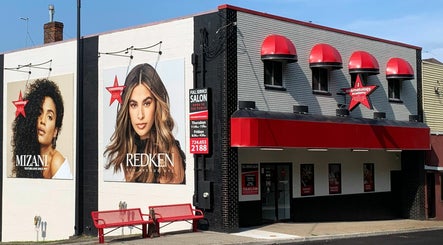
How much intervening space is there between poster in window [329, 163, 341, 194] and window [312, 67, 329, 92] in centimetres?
328

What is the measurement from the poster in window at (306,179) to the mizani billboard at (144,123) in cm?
496

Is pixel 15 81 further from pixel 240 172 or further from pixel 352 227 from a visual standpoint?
pixel 352 227

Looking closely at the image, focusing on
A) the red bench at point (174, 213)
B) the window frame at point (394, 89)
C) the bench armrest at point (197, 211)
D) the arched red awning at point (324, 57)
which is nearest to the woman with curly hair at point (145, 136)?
the bench armrest at point (197, 211)

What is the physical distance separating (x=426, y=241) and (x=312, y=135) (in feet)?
16.5

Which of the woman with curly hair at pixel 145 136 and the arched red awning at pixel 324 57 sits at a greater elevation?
the arched red awning at pixel 324 57

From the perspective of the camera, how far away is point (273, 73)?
20.6m

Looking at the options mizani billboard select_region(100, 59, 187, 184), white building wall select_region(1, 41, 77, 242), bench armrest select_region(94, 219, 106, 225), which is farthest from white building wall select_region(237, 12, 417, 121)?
white building wall select_region(1, 41, 77, 242)

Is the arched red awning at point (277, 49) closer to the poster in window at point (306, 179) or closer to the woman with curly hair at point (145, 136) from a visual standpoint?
the woman with curly hair at point (145, 136)

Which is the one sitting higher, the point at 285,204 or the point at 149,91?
the point at 149,91

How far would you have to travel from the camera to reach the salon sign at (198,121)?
63.0 ft

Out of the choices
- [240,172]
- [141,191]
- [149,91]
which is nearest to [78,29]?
[149,91]

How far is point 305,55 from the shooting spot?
21859 millimetres

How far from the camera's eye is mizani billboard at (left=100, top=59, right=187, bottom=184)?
20.3 m

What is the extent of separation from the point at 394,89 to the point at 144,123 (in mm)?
11362
